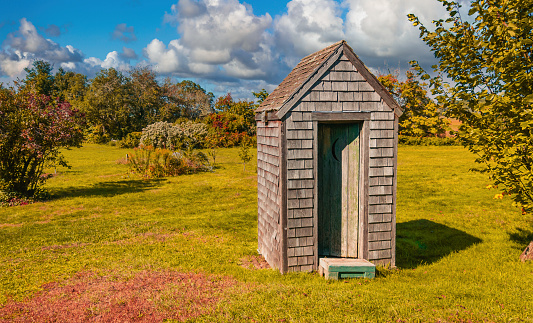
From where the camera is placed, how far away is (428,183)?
18.0m

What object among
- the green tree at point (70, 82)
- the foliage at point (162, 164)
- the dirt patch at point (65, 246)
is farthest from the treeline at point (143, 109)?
the dirt patch at point (65, 246)

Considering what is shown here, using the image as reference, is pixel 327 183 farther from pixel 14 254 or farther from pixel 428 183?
pixel 428 183

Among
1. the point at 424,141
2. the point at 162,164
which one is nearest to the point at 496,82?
the point at 162,164

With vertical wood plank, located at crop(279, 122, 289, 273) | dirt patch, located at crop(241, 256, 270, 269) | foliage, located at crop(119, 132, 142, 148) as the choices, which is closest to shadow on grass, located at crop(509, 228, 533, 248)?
vertical wood plank, located at crop(279, 122, 289, 273)

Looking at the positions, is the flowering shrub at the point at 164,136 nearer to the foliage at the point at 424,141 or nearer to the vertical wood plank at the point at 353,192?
the vertical wood plank at the point at 353,192

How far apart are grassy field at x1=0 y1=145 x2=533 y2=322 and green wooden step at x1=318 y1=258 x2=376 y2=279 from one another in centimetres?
17

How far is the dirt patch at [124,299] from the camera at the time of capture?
5395 mm

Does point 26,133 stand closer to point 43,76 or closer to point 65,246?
point 65,246

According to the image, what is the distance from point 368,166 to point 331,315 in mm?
3155

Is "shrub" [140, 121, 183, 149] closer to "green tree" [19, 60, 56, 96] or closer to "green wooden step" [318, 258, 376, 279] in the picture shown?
"green wooden step" [318, 258, 376, 279]

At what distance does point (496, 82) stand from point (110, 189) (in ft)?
55.8

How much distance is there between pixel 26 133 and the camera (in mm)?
14109

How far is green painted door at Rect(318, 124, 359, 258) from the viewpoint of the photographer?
7207 mm

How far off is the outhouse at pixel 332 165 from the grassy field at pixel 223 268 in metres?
0.77
